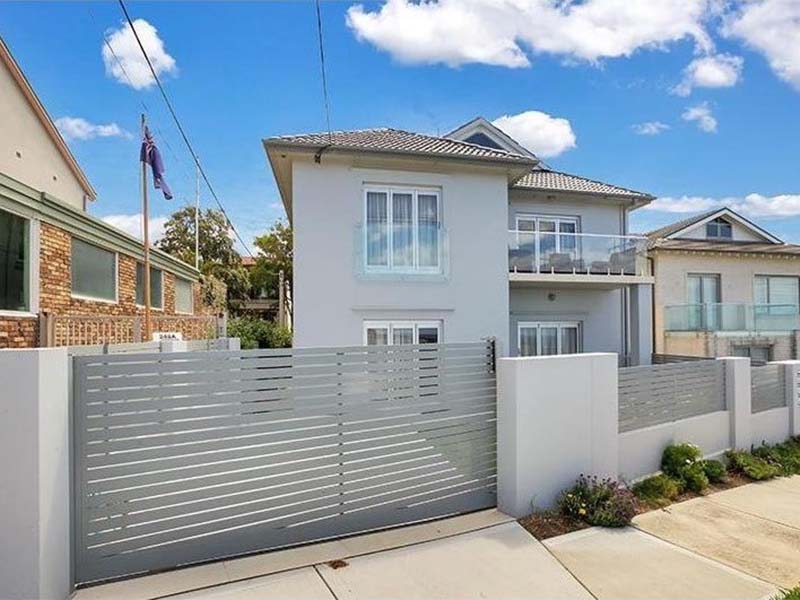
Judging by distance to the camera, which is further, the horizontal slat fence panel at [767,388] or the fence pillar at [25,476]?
Answer: the horizontal slat fence panel at [767,388]

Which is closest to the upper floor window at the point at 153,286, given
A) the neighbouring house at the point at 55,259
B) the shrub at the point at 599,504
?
the neighbouring house at the point at 55,259

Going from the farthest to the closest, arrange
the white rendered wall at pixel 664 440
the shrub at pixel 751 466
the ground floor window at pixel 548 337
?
the ground floor window at pixel 548 337 → the shrub at pixel 751 466 → the white rendered wall at pixel 664 440

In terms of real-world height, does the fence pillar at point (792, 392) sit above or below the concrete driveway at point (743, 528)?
above

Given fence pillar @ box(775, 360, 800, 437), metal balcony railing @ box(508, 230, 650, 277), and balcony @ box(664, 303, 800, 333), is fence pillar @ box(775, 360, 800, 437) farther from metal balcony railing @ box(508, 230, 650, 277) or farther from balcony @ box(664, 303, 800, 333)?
balcony @ box(664, 303, 800, 333)

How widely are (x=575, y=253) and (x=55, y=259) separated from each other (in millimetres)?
12046

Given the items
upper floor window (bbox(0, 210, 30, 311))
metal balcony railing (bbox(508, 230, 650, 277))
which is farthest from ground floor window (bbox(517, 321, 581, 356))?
upper floor window (bbox(0, 210, 30, 311))

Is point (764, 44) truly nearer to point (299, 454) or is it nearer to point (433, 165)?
point (433, 165)

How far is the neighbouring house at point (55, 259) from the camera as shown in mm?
8695

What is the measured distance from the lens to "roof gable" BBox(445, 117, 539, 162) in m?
15.1

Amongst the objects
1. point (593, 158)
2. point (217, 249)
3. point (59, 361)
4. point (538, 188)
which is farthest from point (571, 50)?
point (217, 249)

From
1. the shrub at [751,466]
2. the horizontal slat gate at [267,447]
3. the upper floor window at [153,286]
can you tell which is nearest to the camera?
the horizontal slat gate at [267,447]

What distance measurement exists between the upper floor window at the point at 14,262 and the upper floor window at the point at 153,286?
585cm

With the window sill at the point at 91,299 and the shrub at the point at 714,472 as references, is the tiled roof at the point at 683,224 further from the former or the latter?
the window sill at the point at 91,299

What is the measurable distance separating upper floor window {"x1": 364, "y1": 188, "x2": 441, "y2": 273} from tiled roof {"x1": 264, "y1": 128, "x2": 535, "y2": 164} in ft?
3.10
